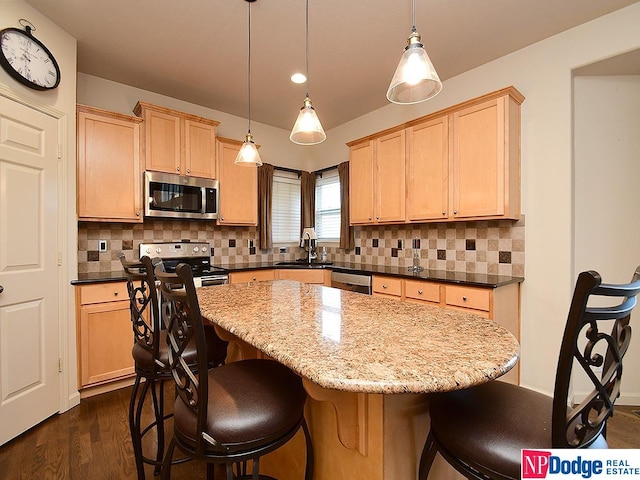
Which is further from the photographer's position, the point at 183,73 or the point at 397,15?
the point at 183,73

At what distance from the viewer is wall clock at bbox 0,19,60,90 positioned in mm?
1962

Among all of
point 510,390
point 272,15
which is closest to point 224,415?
point 510,390

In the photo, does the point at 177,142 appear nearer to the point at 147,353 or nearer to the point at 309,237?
the point at 309,237

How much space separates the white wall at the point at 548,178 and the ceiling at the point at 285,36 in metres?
0.15

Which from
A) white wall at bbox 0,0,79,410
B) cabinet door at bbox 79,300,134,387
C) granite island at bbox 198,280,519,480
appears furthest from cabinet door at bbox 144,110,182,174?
granite island at bbox 198,280,519,480

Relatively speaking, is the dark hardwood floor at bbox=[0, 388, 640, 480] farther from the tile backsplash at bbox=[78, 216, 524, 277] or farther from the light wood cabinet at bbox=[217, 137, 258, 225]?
the light wood cabinet at bbox=[217, 137, 258, 225]

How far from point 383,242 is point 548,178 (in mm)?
1794

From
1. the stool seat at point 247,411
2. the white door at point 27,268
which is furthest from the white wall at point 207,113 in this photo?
the stool seat at point 247,411

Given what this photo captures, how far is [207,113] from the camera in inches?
151

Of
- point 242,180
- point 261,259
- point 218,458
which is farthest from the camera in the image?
point 261,259

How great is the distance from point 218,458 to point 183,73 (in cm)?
328

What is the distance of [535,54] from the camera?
2574mm

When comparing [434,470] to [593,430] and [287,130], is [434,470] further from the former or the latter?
[287,130]

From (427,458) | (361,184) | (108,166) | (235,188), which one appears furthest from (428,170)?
(108,166)
